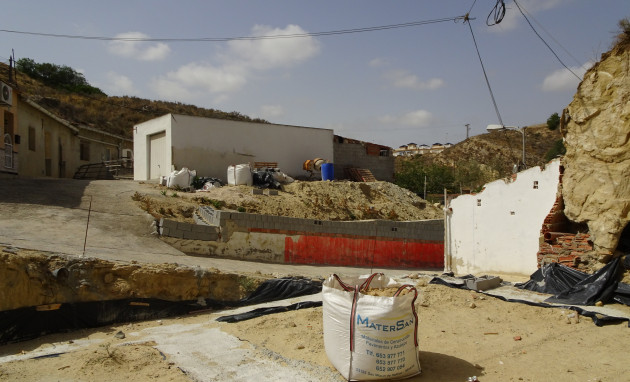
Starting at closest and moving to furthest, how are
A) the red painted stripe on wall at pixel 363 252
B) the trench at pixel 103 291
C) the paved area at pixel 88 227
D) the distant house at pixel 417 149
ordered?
the trench at pixel 103 291 < the paved area at pixel 88 227 < the red painted stripe on wall at pixel 363 252 < the distant house at pixel 417 149

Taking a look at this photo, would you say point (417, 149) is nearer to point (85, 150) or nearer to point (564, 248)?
point (85, 150)

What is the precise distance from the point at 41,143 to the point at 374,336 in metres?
24.5

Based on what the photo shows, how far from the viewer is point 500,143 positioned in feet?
164

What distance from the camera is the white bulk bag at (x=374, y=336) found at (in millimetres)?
4852

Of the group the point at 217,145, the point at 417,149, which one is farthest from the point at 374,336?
the point at 417,149

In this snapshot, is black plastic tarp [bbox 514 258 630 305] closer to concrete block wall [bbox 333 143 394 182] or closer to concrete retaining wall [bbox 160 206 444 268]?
concrete retaining wall [bbox 160 206 444 268]

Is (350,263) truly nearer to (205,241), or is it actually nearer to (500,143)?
(205,241)

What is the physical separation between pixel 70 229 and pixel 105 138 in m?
24.5

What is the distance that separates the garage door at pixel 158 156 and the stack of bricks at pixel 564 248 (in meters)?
17.6

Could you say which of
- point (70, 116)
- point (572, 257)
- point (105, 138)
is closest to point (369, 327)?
point (572, 257)

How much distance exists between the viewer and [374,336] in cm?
485

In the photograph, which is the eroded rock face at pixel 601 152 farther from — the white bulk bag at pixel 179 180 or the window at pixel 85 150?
the window at pixel 85 150

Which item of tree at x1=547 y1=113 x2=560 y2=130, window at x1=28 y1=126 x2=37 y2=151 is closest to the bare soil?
window at x1=28 y1=126 x2=37 y2=151

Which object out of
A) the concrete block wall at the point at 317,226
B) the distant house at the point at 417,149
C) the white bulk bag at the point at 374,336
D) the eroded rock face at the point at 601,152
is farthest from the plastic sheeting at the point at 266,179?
the distant house at the point at 417,149
